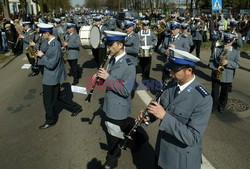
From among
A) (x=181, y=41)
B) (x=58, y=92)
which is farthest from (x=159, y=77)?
(x=58, y=92)

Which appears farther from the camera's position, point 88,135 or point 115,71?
point 88,135

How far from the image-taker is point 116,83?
12.8 feet

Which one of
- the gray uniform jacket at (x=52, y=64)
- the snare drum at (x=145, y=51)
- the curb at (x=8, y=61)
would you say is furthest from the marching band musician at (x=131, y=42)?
the curb at (x=8, y=61)

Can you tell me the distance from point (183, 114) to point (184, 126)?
0.14 m

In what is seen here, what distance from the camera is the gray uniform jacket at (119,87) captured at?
3.90m

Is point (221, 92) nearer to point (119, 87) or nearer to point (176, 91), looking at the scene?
point (119, 87)

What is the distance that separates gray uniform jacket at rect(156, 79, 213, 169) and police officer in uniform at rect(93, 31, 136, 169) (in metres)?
1.03

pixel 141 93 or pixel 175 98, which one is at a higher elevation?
pixel 175 98

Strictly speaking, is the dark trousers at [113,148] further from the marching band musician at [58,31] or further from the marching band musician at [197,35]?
the marching band musician at [197,35]

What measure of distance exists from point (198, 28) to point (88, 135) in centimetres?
890

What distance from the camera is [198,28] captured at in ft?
42.0

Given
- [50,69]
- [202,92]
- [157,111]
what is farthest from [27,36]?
[202,92]

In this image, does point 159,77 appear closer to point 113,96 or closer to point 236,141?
point 236,141

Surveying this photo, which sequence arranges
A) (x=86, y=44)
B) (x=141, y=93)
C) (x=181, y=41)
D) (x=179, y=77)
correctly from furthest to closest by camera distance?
(x=86, y=44)
(x=141, y=93)
(x=181, y=41)
(x=179, y=77)
